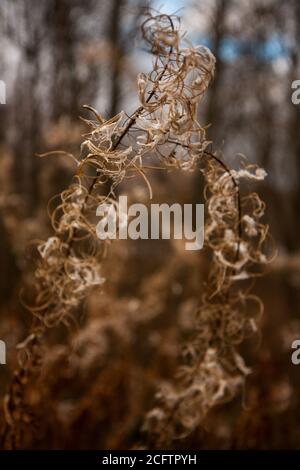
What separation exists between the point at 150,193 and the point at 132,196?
2713 millimetres

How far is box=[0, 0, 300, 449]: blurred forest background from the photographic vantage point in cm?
309

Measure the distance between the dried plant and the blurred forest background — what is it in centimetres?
41

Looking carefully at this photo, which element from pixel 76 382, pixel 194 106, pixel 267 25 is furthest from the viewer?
pixel 267 25

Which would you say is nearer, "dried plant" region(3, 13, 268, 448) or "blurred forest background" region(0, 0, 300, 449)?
"dried plant" region(3, 13, 268, 448)

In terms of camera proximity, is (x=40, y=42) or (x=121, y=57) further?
(x=40, y=42)

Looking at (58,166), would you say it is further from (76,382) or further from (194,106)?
(194,106)

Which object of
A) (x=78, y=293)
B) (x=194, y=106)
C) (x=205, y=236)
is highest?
(x=194, y=106)

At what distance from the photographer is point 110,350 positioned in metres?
4.76

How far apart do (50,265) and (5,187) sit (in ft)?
9.57

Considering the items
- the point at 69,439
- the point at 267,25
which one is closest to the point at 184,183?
the point at 267,25

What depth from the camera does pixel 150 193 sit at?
125 cm

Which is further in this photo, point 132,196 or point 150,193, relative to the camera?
point 132,196

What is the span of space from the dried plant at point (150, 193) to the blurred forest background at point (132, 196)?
0.41m

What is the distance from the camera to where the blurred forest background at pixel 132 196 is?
10.1 feet
